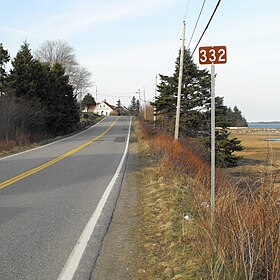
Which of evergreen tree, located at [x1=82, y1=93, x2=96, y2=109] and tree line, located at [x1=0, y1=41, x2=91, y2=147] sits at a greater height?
evergreen tree, located at [x1=82, y1=93, x2=96, y2=109]

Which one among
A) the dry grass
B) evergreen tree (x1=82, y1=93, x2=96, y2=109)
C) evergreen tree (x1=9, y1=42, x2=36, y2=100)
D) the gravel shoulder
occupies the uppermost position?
evergreen tree (x1=82, y1=93, x2=96, y2=109)

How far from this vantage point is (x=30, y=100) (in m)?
31.5

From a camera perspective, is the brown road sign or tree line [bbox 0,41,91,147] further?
tree line [bbox 0,41,91,147]

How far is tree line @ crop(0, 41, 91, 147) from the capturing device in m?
27.4

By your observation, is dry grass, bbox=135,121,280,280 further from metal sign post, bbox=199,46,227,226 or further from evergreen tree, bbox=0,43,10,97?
evergreen tree, bbox=0,43,10,97

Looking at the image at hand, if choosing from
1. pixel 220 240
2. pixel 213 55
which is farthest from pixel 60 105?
pixel 220 240

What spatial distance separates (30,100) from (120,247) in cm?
2818

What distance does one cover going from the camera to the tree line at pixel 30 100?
89.9ft

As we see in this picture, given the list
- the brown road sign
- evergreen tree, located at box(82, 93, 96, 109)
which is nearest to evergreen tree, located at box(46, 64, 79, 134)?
the brown road sign

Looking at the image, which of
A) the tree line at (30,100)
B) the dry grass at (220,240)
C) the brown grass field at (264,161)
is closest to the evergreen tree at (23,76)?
the tree line at (30,100)

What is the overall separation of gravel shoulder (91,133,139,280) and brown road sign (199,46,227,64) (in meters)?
2.89

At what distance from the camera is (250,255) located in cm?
341

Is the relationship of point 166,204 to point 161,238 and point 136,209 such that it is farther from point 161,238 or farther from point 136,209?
point 161,238

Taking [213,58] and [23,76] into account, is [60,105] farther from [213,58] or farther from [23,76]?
[213,58]
